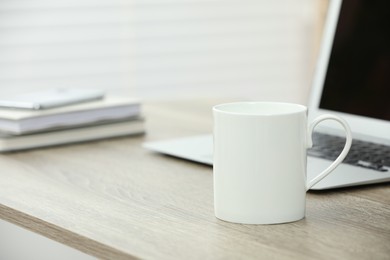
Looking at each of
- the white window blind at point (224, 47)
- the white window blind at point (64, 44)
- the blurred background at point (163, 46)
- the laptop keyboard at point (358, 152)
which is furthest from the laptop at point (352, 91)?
the white window blind at point (224, 47)

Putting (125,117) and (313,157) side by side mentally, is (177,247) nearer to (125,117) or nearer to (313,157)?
(313,157)

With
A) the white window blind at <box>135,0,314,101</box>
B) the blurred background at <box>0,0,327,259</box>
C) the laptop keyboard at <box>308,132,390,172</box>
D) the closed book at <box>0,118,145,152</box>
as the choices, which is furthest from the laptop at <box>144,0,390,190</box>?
the white window blind at <box>135,0,314,101</box>

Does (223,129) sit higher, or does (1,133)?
(223,129)

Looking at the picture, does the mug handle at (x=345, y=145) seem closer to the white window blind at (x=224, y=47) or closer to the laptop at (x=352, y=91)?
the laptop at (x=352, y=91)

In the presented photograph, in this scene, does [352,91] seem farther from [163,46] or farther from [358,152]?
[163,46]

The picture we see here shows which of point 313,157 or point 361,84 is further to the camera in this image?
point 361,84

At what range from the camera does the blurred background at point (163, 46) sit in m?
2.72

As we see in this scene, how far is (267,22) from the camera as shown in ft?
10.3

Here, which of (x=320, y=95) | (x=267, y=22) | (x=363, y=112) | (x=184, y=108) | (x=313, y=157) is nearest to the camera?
(x=313, y=157)

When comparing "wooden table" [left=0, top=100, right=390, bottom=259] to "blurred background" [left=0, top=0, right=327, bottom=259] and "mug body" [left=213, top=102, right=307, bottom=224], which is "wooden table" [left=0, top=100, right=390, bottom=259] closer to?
"mug body" [left=213, top=102, right=307, bottom=224]

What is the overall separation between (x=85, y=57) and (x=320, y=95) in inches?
62.6

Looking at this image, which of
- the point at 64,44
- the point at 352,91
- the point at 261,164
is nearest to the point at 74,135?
the point at 352,91

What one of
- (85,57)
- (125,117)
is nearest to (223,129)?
(125,117)

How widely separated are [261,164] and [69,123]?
23.7 inches
